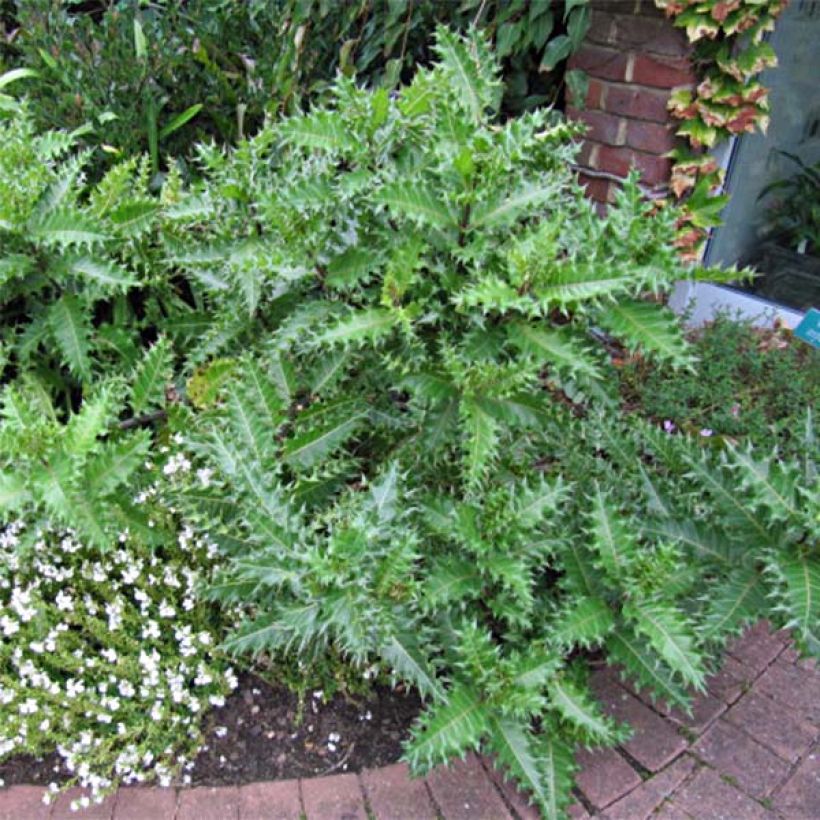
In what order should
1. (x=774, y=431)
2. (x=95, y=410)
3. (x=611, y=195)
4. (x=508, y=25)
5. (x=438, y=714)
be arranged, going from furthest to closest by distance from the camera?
(x=611, y=195) → (x=508, y=25) → (x=774, y=431) → (x=95, y=410) → (x=438, y=714)

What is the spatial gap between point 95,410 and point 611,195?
2.62 metres

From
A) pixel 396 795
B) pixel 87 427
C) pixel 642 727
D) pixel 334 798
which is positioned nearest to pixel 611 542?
pixel 642 727

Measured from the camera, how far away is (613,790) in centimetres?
208

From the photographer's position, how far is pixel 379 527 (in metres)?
1.94

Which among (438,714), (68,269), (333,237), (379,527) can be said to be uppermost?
(333,237)

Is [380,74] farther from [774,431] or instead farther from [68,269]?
[774,431]

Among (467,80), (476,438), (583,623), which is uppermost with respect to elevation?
(467,80)

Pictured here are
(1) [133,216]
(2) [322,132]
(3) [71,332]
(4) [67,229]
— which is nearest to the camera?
(2) [322,132]

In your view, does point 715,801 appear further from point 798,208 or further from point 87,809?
point 798,208

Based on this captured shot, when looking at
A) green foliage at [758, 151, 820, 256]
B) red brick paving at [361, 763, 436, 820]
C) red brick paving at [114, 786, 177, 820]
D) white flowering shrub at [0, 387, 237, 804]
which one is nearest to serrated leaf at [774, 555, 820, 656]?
red brick paving at [361, 763, 436, 820]

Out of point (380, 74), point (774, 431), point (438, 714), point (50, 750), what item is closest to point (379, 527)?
point (438, 714)

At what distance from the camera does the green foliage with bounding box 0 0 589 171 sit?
3254 mm

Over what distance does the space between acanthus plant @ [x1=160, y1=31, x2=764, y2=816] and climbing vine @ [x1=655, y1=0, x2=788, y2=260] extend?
Result: 4.79ft

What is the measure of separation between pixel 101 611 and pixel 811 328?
302 cm
